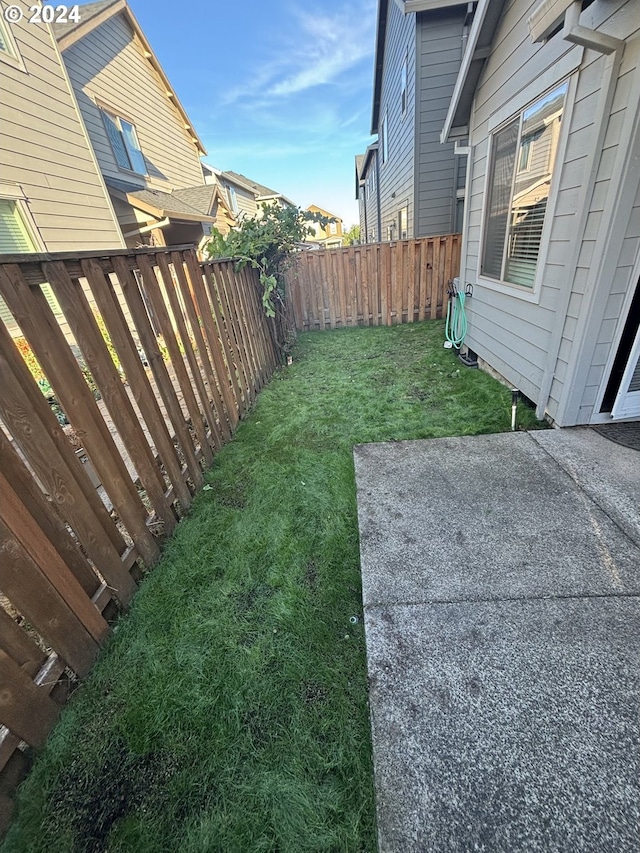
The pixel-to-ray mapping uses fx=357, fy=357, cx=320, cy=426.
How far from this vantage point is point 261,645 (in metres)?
1.68

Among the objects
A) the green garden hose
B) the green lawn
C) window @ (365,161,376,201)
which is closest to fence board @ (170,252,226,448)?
the green lawn

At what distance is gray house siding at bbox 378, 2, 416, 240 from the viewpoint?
7.09 meters

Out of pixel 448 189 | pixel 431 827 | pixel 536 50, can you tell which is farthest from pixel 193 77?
pixel 431 827

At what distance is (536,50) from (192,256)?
3.27 m

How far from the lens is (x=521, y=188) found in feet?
11.2

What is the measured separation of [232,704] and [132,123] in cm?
1154

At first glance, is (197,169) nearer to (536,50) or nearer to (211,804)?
(536,50)

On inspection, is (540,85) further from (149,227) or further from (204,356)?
(149,227)

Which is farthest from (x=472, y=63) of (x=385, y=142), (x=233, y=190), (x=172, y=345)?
(x=233, y=190)

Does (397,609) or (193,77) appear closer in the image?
(397,609)

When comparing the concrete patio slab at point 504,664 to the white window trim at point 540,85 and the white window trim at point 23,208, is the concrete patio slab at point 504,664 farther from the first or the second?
the white window trim at point 23,208

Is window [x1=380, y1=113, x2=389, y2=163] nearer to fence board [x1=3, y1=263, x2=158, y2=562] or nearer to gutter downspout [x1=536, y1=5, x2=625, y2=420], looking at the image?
gutter downspout [x1=536, y1=5, x2=625, y2=420]

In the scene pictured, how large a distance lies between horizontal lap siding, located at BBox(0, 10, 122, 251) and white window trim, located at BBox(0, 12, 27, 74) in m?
→ 0.06

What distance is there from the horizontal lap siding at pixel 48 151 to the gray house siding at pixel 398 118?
618 cm
